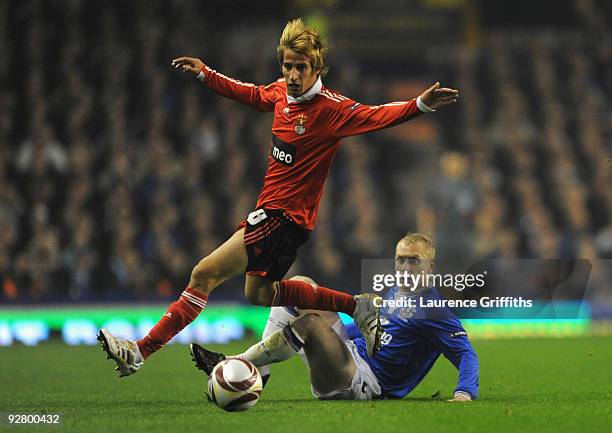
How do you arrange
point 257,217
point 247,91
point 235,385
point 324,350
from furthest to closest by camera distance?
point 247,91, point 257,217, point 324,350, point 235,385

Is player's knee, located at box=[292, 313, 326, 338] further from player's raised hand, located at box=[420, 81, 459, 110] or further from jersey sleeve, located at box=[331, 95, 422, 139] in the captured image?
player's raised hand, located at box=[420, 81, 459, 110]

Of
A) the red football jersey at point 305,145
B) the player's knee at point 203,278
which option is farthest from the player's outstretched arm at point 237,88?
the player's knee at point 203,278

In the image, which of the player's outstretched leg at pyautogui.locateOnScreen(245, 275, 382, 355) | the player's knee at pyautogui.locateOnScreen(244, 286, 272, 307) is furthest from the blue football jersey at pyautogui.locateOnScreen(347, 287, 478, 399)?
the player's knee at pyautogui.locateOnScreen(244, 286, 272, 307)

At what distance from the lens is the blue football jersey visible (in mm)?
6289

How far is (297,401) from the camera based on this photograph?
259 inches

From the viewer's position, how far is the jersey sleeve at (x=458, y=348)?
6.25 metres

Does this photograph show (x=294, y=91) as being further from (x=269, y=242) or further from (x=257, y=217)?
(x=269, y=242)

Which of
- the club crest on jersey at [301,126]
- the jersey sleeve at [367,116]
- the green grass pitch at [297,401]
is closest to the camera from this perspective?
the green grass pitch at [297,401]

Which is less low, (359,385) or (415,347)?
(415,347)

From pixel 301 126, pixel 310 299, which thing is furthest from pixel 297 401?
pixel 301 126

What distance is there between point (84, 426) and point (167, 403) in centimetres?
114

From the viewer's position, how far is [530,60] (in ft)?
64.3

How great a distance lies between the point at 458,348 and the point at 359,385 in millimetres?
617

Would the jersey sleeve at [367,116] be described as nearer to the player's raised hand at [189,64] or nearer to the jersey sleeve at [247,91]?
the jersey sleeve at [247,91]
